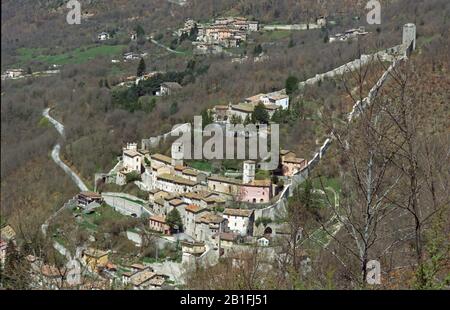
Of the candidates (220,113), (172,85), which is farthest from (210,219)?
(172,85)

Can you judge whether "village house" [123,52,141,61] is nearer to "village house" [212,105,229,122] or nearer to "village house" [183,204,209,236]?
"village house" [212,105,229,122]

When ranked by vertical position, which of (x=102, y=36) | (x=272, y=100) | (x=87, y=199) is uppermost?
(x=102, y=36)

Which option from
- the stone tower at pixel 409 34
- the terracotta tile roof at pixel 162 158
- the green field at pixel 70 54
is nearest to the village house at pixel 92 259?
the terracotta tile roof at pixel 162 158

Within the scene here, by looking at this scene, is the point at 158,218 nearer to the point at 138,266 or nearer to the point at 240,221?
the point at 240,221

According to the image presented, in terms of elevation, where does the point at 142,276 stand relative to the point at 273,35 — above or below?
below

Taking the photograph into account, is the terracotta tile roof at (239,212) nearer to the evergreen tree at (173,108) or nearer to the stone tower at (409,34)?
the evergreen tree at (173,108)
